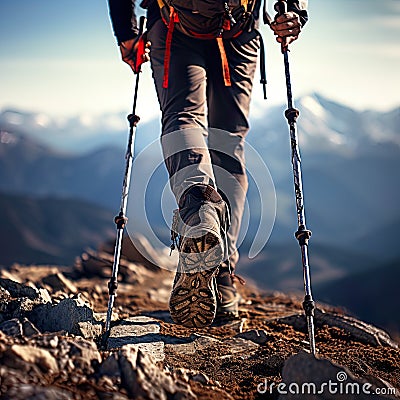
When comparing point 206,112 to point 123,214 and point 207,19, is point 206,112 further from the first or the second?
point 123,214

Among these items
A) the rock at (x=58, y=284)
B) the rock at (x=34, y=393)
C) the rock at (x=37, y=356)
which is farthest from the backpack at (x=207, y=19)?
the rock at (x=58, y=284)

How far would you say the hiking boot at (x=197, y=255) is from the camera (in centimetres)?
251

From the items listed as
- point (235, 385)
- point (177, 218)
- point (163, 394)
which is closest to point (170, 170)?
point (177, 218)

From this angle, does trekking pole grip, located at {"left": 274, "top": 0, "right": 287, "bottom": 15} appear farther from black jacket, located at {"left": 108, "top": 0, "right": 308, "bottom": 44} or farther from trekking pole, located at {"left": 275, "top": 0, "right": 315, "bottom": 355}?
black jacket, located at {"left": 108, "top": 0, "right": 308, "bottom": 44}

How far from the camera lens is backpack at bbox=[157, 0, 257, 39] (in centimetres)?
286

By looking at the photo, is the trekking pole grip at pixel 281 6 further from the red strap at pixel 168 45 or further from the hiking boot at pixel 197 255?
the hiking boot at pixel 197 255

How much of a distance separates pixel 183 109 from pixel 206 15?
49 cm

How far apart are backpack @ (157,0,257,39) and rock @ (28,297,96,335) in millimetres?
1536

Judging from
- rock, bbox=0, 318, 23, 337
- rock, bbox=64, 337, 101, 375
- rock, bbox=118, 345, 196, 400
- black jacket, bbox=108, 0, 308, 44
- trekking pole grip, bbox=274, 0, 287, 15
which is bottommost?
rock, bbox=118, 345, 196, 400

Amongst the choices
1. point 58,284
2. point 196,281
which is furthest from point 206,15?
point 58,284

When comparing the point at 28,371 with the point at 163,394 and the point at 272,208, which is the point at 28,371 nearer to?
the point at 163,394

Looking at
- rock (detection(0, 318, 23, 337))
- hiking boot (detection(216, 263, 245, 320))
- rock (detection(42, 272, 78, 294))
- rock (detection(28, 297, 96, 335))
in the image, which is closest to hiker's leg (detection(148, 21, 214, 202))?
rock (detection(28, 297, 96, 335))

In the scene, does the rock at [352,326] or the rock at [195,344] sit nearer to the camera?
the rock at [195,344]

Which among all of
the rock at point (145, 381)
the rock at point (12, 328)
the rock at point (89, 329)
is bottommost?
the rock at point (145, 381)
